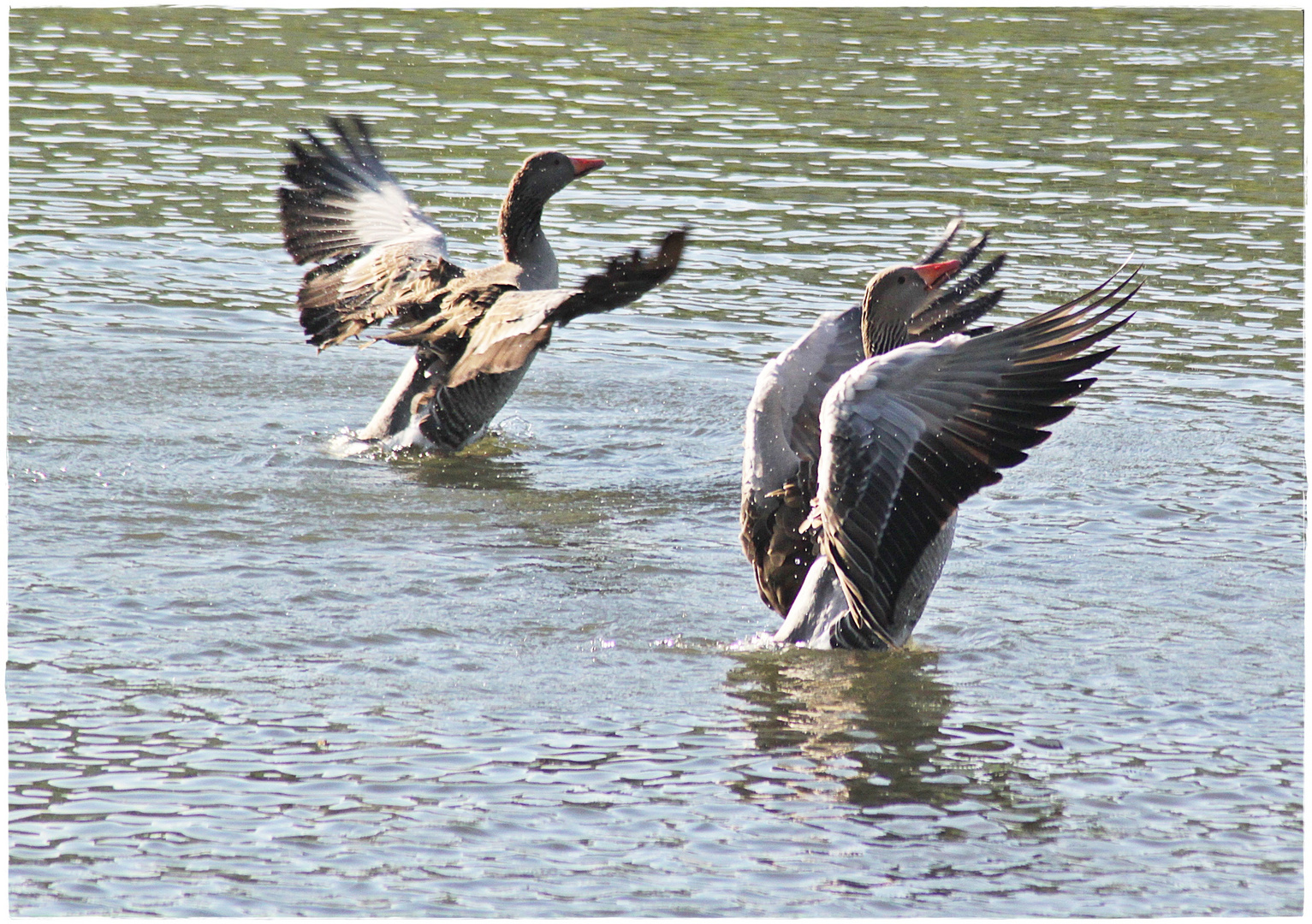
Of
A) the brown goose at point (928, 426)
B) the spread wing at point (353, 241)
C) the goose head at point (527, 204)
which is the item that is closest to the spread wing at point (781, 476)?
the brown goose at point (928, 426)

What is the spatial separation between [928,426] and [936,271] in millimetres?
1116

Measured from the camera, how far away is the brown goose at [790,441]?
6926mm

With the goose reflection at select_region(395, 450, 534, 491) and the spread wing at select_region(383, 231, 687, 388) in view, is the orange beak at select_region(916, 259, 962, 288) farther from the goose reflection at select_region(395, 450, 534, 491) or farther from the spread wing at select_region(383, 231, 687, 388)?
the goose reflection at select_region(395, 450, 534, 491)

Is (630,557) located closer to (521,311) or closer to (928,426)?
(521,311)

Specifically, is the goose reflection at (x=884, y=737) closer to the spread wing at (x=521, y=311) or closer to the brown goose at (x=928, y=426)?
the brown goose at (x=928, y=426)

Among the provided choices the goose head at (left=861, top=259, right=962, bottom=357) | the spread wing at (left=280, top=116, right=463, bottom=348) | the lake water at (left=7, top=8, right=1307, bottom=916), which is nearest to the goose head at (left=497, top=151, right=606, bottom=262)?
the spread wing at (left=280, top=116, right=463, bottom=348)

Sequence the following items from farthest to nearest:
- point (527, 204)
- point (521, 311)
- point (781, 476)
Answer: point (527, 204), point (521, 311), point (781, 476)

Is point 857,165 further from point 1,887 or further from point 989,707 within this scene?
point 1,887

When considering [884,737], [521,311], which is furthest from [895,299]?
[521,311]

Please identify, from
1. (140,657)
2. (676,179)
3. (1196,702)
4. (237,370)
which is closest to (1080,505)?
(1196,702)

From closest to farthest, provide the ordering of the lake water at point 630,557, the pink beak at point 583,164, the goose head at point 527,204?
the lake water at point 630,557 → the goose head at point 527,204 → the pink beak at point 583,164

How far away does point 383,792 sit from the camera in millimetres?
5285

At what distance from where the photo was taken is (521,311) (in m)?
8.56

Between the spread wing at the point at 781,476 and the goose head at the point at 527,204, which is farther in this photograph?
the goose head at the point at 527,204
